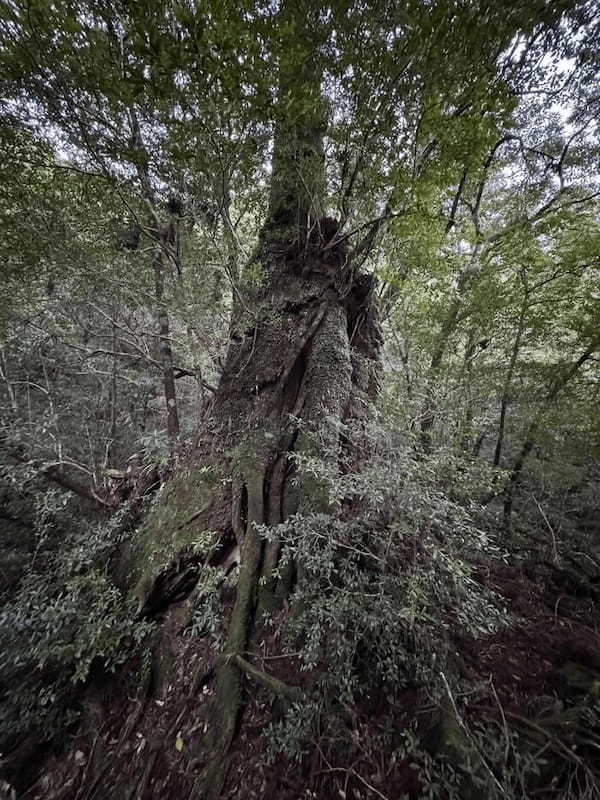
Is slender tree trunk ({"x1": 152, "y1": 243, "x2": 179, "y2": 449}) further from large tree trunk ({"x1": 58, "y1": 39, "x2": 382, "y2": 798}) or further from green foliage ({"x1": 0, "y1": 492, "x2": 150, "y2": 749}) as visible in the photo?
green foliage ({"x1": 0, "y1": 492, "x2": 150, "y2": 749})

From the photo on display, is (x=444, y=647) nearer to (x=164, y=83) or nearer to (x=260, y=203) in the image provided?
(x=164, y=83)

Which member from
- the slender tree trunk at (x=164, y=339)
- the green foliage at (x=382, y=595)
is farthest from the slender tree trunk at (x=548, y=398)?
the slender tree trunk at (x=164, y=339)

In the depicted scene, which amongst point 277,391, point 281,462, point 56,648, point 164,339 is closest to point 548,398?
point 277,391

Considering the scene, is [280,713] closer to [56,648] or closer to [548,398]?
[56,648]

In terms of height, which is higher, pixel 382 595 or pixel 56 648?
pixel 382 595

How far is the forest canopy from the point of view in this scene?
1.85m

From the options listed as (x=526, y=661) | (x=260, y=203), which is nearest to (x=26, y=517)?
(x=260, y=203)

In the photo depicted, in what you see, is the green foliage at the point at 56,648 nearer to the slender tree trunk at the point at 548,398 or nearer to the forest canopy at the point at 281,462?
the forest canopy at the point at 281,462

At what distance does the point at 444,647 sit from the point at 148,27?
439 centimetres

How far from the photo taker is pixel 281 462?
3.13 meters

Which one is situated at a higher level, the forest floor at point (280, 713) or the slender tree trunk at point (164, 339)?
the slender tree trunk at point (164, 339)

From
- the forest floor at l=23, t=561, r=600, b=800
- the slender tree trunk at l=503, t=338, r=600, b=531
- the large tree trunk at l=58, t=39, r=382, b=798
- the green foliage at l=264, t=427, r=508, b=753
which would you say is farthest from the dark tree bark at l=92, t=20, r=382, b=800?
the slender tree trunk at l=503, t=338, r=600, b=531

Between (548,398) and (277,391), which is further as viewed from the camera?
(548,398)

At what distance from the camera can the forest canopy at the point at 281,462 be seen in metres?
1.85
